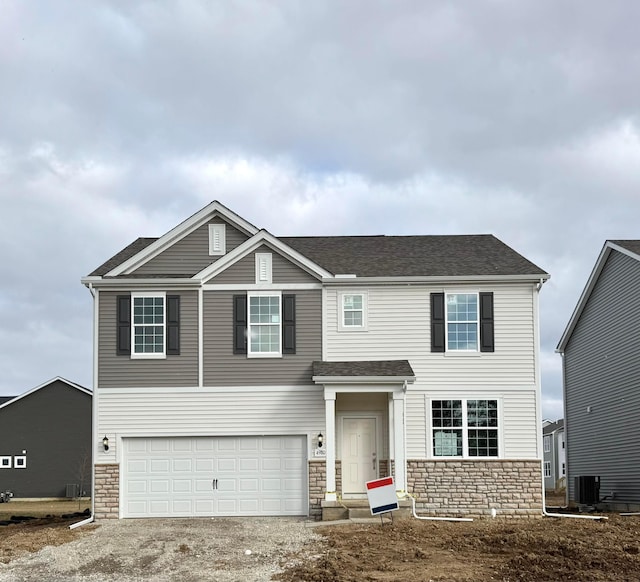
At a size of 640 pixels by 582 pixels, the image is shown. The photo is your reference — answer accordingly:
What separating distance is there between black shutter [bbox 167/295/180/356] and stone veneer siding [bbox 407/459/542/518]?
6.36m

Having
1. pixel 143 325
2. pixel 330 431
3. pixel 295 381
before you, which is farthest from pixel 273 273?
pixel 330 431

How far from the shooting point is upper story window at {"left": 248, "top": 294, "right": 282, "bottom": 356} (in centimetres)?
2383

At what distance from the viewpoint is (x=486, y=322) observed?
2395 cm

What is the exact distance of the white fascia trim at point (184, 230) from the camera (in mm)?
24125

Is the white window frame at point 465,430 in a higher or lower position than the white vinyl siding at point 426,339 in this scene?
lower

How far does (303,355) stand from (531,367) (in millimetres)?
5618

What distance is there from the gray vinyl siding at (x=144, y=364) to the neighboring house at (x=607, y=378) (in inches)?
494

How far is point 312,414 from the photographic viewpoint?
2356 centimetres

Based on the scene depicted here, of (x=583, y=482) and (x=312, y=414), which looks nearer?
(x=312, y=414)

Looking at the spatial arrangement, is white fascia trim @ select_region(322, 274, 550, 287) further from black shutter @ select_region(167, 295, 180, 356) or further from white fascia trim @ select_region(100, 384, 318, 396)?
black shutter @ select_region(167, 295, 180, 356)

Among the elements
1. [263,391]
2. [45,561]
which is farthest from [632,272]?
[45,561]

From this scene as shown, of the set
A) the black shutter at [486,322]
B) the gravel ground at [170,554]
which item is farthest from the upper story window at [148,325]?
the black shutter at [486,322]

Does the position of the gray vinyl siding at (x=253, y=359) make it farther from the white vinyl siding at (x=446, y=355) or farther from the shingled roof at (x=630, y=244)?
the shingled roof at (x=630, y=244)

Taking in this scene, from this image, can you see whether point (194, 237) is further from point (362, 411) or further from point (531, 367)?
point (531, 367)
